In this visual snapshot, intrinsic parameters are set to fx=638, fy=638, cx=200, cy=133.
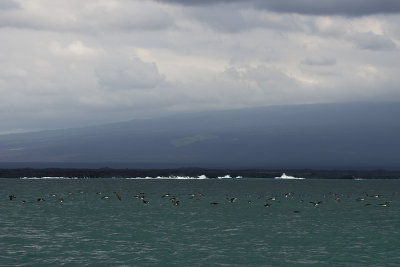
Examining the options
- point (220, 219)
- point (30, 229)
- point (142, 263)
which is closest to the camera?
point (142, 263)

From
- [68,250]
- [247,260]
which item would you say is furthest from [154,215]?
[247,260]

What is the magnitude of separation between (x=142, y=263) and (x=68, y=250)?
9.27 meters

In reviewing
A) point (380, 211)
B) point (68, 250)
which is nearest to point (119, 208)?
point (380, 211)

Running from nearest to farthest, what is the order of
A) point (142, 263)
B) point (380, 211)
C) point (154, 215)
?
point (142, 263)
point (154, 215)
point (380, 211)

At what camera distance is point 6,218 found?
86250 mm

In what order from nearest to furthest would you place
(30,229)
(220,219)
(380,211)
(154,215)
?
(30,229) → (220,219) → (154,215) → (380,211)

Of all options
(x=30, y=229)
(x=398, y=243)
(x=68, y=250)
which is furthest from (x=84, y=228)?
(x=398, y=243)

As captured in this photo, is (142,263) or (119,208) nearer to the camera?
(142,263)

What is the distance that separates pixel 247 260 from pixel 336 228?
26.7 metres

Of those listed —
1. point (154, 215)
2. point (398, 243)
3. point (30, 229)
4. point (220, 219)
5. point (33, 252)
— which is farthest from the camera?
point (154, 215)

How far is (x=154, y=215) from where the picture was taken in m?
92.0

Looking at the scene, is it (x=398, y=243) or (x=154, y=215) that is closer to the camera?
(x=398, y=243)

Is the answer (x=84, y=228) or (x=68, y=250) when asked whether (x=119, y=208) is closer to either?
(x=84, y=228)

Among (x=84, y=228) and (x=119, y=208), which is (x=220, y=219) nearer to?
(x=84, y=228)
